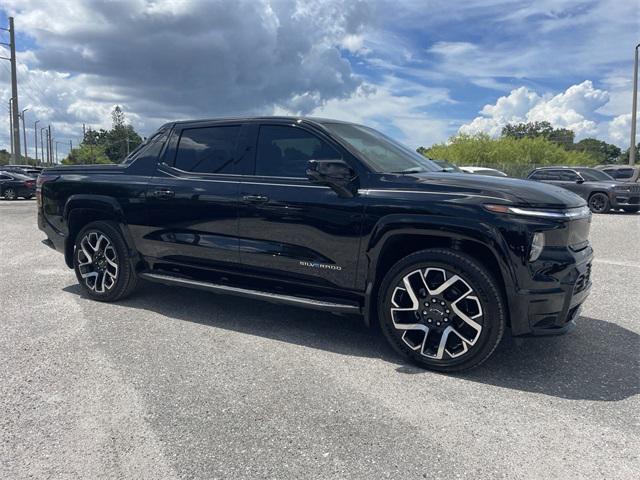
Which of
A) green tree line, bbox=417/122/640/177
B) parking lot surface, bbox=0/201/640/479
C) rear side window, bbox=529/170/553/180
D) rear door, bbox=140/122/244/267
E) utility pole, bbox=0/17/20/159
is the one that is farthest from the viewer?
green tree line, bbox=417/122/640/177

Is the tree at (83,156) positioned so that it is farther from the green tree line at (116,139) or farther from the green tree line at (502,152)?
the green tree line at (502,152)

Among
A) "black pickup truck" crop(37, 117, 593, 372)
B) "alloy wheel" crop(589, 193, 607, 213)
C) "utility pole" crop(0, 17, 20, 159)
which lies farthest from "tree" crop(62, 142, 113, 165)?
"black pickup truck" crop(37, 117, 593, 372)

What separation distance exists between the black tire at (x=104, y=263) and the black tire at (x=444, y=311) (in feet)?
9.22

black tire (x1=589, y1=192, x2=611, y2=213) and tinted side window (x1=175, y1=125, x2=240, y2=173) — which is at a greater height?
tinted side window (x1=175, y1=125, x2=240, y2=173)

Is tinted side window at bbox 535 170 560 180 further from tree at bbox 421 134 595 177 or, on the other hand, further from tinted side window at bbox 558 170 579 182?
tree at bbox 421 134 595 177

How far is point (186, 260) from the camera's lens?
15.7 feet

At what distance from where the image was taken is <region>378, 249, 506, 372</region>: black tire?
342 centimetres

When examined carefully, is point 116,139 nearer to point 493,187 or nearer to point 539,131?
point 539,131

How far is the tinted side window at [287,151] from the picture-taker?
4.17 metres

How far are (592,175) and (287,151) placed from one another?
16440 millimetres

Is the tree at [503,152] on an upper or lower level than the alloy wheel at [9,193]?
upper

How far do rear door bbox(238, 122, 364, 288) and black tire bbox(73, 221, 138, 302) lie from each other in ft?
5.05

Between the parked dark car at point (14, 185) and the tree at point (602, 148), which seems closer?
the parked dark car at point (14, 185)

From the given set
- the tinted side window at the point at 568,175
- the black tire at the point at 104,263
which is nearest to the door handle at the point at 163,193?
the black tire at the point at 104,263
